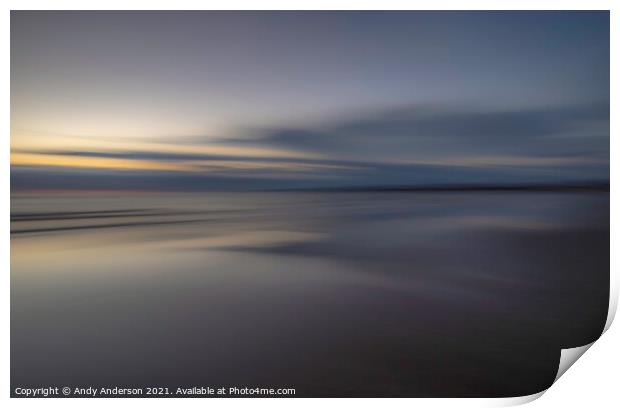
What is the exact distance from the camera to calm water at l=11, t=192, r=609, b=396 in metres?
1.85

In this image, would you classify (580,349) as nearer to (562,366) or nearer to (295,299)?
(562,366)

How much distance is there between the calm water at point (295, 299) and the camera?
1.85 meters

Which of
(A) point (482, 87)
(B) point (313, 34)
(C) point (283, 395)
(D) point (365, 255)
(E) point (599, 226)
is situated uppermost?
(B) point (313, 34)

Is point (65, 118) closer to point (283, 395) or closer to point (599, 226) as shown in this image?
point (283, 395)

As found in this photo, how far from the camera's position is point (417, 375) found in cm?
184

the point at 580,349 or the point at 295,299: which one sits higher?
the point at 295,299

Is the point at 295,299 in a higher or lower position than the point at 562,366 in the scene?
higher

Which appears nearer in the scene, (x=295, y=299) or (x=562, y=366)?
(x=562, y=366)

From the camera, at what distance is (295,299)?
200cm

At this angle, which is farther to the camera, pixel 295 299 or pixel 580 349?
pixel 295 299

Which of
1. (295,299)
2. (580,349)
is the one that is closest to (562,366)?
(580,349)

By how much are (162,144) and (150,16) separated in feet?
1.58

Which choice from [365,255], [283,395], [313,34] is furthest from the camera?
[365,255]

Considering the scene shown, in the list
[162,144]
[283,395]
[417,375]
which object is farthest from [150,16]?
[417,375]
